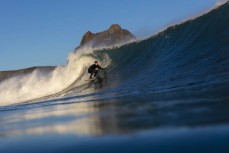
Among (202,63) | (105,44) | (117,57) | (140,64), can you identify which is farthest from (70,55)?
(202,63)

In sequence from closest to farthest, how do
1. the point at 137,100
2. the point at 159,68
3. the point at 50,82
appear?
the point at 137,100 < the point at 159,68 < the point at 50,82

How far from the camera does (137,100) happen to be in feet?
18.6

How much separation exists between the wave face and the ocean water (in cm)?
5

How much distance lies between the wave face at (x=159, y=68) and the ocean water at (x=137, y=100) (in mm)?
47

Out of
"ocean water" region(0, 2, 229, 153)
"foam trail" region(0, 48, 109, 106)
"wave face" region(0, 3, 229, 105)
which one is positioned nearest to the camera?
"ocean water" region(0, 2, 229, 153)

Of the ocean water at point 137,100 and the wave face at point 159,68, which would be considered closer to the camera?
the ocean water at point 137,100

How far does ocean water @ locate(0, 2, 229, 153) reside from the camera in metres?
2.19

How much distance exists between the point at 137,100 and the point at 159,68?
784cm

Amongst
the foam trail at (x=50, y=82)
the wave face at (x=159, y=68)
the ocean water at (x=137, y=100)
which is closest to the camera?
the ocean water at (x=137, y=100)

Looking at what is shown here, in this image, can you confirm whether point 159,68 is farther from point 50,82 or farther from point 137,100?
point 50,82

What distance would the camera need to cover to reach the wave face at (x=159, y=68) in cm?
797

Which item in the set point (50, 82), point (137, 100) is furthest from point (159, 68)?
point (50, 82)

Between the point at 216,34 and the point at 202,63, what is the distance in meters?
3.39

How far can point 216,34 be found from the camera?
559 inches
